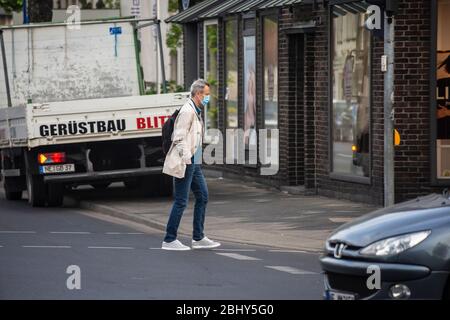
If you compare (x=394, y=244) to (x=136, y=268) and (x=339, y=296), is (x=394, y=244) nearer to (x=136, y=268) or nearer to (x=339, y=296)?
(x=339, y=296)

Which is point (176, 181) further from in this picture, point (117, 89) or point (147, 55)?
point (147, 55)

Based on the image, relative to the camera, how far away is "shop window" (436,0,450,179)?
59.1 feet

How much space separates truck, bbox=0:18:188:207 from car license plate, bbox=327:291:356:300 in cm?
1047

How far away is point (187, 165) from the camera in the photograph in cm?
1425

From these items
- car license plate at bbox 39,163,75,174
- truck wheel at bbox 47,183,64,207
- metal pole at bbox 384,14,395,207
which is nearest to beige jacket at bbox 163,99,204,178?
metal pole at bbox 384,14,395,207

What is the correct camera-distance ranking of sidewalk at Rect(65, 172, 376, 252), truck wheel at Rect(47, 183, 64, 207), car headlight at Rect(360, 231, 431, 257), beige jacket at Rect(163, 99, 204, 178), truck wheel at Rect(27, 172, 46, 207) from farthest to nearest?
1. truck wheel at Rect(47, 183, 64, 207)
2. truck wheel at Rect(27, 172, 46, 207)
3. sidewalk at Rect(65, 172, 376, 252)
4. beige jacket at Rect(163, 99, 204, 178)
5. car headlight at Rect(360, 231, 431, 257)

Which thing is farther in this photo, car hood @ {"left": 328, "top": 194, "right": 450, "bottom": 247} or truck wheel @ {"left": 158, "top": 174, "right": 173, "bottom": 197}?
truck wheel @ {"left": 158, "top": 174, "right": 173, "bottom": 197}

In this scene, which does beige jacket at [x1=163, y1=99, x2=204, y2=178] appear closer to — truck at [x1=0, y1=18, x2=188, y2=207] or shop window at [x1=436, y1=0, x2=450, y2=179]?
shop window at [x1=436, y1=0, x2=450, y2=179]

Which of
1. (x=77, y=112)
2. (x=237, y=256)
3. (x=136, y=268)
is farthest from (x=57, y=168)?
(x=136, y=268)

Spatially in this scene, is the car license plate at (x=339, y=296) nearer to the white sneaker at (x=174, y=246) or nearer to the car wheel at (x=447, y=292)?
the car wheel at (x=447, y=292)


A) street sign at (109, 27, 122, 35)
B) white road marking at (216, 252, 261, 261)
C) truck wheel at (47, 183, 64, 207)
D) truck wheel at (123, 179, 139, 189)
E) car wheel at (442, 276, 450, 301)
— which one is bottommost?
truck wheel at (123, 179, 139, 189)

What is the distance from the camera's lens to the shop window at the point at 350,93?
1909cm

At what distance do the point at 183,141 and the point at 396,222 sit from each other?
5525 millimetres

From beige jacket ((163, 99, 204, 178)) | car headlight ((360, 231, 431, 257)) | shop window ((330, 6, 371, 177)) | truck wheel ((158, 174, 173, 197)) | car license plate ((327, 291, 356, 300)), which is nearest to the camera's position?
car headlight ((360, 231, 431, 257))
